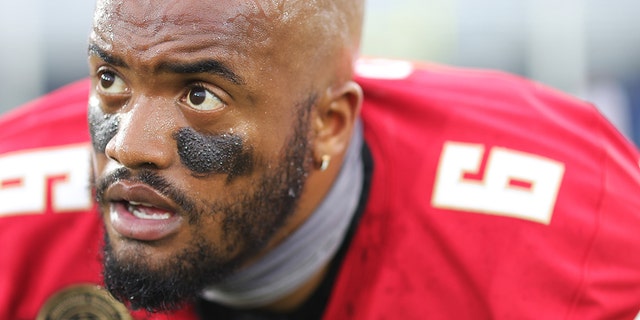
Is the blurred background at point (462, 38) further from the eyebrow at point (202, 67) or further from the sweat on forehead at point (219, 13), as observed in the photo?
the eyebrow at point (202, 67)

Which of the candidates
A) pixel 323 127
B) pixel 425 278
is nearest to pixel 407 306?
pixel 425 278

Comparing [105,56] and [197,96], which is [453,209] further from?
[105,56]

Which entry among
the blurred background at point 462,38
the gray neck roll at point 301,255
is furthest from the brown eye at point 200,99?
the blurred background at point 462,38

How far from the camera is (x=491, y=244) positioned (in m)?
1.98

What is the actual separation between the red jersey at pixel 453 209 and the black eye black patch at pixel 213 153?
357mm

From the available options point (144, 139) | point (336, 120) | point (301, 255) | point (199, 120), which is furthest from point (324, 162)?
point (144, 139)

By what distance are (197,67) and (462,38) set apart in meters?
4.46

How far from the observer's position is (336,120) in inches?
77.5

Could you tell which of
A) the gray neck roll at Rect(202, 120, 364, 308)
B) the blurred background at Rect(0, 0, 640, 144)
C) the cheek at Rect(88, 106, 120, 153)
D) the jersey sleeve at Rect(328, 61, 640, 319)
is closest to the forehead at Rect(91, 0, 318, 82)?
the cheek at Rect(88, 106, 120, 153)

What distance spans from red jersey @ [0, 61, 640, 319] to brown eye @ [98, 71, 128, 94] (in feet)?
1.21

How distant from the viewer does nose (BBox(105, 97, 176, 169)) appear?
5.38 feet

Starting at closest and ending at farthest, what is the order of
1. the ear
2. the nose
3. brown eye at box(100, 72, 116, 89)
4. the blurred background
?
the nose < brown eye at box(100, 72, 116, 89) < the ear < the blurred background

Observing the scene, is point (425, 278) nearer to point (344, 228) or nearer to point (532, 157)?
point (344, 228)

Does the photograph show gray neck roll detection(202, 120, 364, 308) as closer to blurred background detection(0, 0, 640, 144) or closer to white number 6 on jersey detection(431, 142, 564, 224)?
white number 6 on jersey detection(431, 142, 564, 224)
